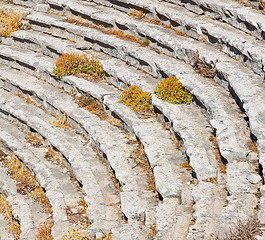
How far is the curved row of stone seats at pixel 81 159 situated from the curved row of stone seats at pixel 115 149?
0.37 feet

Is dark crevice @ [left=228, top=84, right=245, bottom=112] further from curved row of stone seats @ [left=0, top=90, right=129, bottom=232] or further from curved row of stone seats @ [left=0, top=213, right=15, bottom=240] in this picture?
curved row of stone seats @ [left=0, top=213, right=15, bottom=240]

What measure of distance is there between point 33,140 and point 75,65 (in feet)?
9.87

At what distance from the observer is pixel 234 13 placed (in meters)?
13.8

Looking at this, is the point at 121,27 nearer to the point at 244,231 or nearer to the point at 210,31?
the point at 210,31

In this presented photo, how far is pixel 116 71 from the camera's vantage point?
1407 centimetres

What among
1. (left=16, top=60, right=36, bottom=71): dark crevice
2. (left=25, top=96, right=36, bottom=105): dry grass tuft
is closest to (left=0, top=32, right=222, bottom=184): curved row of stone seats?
(left=25, top=96, right=36, bottom=105): dry grass tuft

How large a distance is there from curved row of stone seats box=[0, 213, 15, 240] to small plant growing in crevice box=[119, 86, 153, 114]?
4.32m

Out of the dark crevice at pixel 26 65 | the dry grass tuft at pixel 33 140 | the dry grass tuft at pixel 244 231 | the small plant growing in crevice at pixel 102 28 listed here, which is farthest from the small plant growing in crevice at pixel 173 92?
the dark crevice at pixel 26 65

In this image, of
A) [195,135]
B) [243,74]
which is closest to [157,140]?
[195,135]

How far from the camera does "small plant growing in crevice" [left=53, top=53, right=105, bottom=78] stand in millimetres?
14765

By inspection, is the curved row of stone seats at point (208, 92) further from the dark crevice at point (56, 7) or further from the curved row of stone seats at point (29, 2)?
the curved row of stone seats at point (29, 2)

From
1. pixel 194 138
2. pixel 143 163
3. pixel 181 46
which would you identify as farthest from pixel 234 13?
pixel 143 163

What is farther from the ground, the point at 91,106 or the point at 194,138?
the point at 194,138

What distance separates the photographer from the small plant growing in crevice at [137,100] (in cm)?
1234
